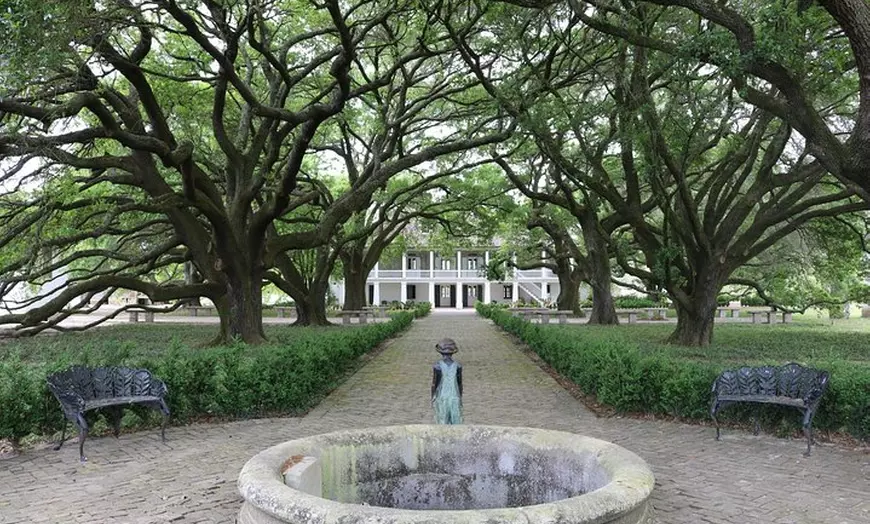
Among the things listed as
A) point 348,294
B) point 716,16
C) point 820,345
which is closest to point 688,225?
point 820,345

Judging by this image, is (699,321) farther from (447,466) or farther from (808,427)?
(447,466)

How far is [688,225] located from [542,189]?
42.2 ft

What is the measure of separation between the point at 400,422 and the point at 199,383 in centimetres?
281

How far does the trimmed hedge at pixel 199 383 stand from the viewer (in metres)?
7.34

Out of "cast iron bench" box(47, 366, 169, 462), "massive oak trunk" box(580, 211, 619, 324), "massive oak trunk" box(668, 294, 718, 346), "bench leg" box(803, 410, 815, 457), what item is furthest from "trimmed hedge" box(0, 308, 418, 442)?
"massive oak trunk" box(580, 211, 619, 324)

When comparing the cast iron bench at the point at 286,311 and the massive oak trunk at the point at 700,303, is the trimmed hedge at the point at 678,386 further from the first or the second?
the cast iron bench at the point at 286,311

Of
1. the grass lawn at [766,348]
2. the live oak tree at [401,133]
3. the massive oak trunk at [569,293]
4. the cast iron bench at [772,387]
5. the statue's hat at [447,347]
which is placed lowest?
the grass lawn at [766,348]

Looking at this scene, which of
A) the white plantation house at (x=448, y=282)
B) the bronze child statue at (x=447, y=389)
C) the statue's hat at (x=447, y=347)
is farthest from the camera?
the white plantation house at (x=448, y=282)

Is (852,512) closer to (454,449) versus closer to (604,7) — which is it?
(454,449)

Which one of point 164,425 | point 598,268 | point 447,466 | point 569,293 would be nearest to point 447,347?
point 447,466

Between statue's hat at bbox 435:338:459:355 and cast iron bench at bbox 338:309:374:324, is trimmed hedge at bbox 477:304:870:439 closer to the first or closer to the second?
statue's hat at bbox 435:338:459:355

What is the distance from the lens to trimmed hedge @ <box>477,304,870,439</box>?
760 centimetres

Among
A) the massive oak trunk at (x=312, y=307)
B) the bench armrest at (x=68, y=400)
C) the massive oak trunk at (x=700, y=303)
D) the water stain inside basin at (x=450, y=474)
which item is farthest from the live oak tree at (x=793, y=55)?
the massive oak trunk at (x=312, y=307)

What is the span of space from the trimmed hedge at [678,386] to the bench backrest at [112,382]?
6.34 meters
